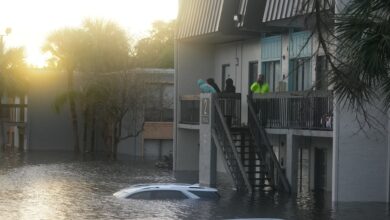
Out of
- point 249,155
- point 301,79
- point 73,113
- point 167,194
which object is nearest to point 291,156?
point 249,155

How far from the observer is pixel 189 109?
40.2 meters

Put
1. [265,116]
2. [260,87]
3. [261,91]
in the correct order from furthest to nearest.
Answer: [260,87], [261,91], [265,116]

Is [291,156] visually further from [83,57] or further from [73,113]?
[83,57]

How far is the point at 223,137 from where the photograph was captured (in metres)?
31.9

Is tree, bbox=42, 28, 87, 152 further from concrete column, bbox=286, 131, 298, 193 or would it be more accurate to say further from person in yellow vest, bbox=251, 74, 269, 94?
concrete column, bbox=286, 131, 298, 193

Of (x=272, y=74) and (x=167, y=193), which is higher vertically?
(x=272, y=74)

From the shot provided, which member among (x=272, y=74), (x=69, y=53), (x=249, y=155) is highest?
(x=69, y=53)

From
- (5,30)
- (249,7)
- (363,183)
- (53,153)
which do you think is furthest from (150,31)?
(363,183)

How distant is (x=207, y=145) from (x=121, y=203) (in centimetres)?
800

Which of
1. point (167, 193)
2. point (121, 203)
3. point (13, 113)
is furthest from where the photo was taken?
point (13, 113)

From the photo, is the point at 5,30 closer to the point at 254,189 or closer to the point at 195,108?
the point at 195,108

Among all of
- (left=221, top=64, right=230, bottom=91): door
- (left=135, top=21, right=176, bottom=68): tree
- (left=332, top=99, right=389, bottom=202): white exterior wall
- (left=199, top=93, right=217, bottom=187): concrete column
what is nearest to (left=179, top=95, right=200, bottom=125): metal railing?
(left=221, top=64, right=230, bottom=91): door

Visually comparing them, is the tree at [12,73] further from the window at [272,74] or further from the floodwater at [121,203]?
the window at [272,74]

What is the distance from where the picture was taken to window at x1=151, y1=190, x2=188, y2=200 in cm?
2673
